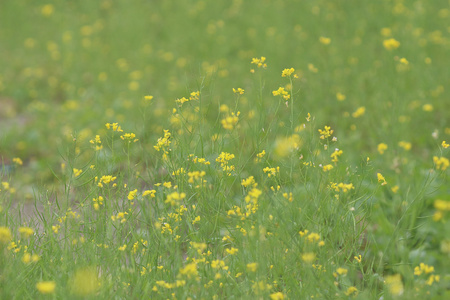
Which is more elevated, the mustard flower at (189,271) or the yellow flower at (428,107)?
the mustard flower at (189,271)

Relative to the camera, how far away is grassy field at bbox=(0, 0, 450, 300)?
79.7 inches

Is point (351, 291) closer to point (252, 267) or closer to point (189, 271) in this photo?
point (252, 267)

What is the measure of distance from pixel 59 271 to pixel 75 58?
4.39 meters

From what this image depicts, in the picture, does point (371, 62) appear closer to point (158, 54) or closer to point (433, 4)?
point (433, 4)

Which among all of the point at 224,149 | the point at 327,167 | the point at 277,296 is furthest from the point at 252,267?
the point at 224,149

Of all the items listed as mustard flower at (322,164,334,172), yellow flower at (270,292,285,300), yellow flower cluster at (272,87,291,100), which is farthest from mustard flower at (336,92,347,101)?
yellow flower at (270,292,285,300)

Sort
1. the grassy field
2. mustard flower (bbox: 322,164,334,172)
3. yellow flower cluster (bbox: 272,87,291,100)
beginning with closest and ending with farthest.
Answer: the grassy field
mustard flower (bbox: 322,164,334,172)
yellow flower cluster (bbox: 272,87,291,100)

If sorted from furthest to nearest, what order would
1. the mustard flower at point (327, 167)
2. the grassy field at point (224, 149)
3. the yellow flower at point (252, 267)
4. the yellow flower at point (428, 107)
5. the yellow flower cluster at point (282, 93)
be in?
the yellow flower at point (428, 107) < the yellow flower cluster at point (282, 93) < the mustard flower at point (327, 167) < the grassy field at point (224, 149) < the yellow flower at point (252, 267)

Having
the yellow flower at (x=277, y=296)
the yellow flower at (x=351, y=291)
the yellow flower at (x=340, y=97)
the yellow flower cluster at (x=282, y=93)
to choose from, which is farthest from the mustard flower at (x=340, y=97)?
the yellow flower at (x=277, y=296)

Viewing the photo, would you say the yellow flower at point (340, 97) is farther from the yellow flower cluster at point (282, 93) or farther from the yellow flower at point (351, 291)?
the yellow flower at point (351, 291)

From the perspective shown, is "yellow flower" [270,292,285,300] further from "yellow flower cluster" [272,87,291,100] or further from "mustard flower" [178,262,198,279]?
"yellow flower cluster" [272,87,291,100]

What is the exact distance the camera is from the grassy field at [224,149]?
6.64 feet

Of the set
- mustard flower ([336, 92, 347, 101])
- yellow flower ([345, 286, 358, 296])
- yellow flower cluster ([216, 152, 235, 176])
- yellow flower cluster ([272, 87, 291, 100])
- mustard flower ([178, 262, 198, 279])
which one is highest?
yellow flower cluster ([272, 87, 291, 100])

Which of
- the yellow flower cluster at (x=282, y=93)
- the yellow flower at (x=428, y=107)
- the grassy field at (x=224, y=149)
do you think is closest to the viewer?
the grassy field at (x=224, y=149)
